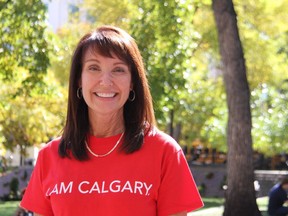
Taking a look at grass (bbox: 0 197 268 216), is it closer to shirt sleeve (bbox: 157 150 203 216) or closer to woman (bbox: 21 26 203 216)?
woman (bbox: 21 26 203 216)

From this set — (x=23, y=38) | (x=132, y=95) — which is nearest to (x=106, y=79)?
(x=132, y=95)

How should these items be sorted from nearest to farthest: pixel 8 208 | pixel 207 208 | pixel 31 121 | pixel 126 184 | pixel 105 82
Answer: pixel 126 184 < pixel 105 82 < pixel 207 208 < pixel 31 121 < pixel 8 208

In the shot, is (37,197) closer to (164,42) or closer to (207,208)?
(164,42)

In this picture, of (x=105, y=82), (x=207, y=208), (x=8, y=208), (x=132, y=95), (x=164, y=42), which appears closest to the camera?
(x=105, y=82)

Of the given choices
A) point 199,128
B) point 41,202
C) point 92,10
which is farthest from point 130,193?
point 199,128

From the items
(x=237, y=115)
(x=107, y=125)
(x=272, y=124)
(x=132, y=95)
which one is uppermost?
(x=132, y=95)

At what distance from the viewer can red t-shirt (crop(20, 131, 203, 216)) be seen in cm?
287

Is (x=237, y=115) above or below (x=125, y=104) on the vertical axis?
below

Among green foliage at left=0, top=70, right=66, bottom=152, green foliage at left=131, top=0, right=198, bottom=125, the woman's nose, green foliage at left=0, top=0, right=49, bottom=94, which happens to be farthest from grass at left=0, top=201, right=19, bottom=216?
the woman's nose

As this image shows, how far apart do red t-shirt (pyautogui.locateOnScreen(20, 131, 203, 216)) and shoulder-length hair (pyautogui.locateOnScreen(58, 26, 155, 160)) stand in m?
0.05

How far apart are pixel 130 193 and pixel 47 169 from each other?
1.41ft

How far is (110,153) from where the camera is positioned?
3.00 m

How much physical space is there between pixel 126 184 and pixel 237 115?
12.1 metres

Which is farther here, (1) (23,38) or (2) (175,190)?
(1) (23,38)
